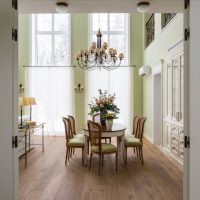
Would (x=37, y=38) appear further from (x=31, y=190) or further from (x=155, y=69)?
(x=31, y=190)

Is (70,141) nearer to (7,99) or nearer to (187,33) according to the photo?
(7,99)

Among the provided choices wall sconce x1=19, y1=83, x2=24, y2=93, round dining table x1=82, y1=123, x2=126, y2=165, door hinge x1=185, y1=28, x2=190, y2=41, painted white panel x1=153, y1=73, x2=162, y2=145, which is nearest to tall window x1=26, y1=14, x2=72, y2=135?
wall sconce x1=19, y1=83, x2=24, y2=93

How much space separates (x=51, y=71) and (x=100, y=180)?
5843 millimetres

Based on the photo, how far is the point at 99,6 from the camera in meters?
2.99

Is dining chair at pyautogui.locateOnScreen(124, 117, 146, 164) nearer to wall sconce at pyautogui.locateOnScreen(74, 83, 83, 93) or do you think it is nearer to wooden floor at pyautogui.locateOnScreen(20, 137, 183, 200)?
wooden floor at pyautogui.locateOnScreen(20, 137, 183, 200)

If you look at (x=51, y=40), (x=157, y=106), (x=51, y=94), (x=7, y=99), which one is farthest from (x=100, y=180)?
(x=51, y=40)

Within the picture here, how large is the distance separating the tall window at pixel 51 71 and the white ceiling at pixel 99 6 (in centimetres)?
589

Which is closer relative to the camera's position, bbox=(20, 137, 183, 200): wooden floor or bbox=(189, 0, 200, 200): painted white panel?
bbox=(189, 0, 200, 200): painted white panel

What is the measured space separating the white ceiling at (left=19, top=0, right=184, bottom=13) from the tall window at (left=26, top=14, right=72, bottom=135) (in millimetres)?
5891

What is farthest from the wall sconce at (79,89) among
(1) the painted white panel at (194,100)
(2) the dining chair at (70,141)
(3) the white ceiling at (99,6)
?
(1) the painted white panel at (194,100)

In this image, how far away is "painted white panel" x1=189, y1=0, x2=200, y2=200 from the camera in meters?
1.78

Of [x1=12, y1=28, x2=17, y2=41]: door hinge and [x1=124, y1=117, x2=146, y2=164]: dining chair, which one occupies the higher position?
[x1=12, y1=28, x2=17, y2=41]: door hinge

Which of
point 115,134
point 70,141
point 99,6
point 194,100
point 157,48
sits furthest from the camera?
point 157,48

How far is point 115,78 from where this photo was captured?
29.8 ft
